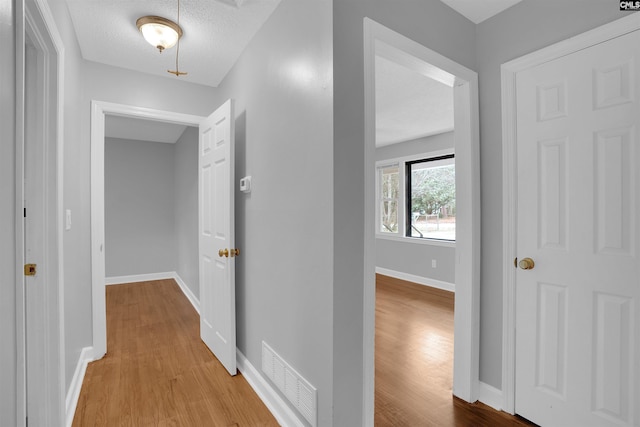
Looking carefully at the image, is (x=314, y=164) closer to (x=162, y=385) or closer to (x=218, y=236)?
(x=218, y=236)

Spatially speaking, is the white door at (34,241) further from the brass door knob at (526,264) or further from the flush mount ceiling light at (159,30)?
the brass door knob at (526,264)

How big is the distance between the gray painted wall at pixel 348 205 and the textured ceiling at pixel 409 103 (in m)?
1.09

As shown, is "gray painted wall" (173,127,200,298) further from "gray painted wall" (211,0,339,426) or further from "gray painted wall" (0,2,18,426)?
"gray painted wall" (0,2,18,426)

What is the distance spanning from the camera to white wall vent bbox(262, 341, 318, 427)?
154 cm

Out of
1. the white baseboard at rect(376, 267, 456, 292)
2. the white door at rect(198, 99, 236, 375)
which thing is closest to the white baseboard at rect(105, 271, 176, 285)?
the white door at rect(198, 99, 236, 375)

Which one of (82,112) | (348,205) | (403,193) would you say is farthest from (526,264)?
(403,193)

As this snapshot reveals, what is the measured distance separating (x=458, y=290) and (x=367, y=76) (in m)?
1.50

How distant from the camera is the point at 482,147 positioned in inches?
79.0

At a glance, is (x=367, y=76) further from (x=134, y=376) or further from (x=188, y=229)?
(x=188, y=229)

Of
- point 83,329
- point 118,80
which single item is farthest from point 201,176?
point 83,329

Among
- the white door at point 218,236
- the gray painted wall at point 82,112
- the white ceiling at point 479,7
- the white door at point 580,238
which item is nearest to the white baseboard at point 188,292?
the white door at point 218,236

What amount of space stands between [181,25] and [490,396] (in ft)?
10.5

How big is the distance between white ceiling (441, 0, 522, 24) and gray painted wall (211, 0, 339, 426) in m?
0.95

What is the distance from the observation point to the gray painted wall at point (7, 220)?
801 mm
